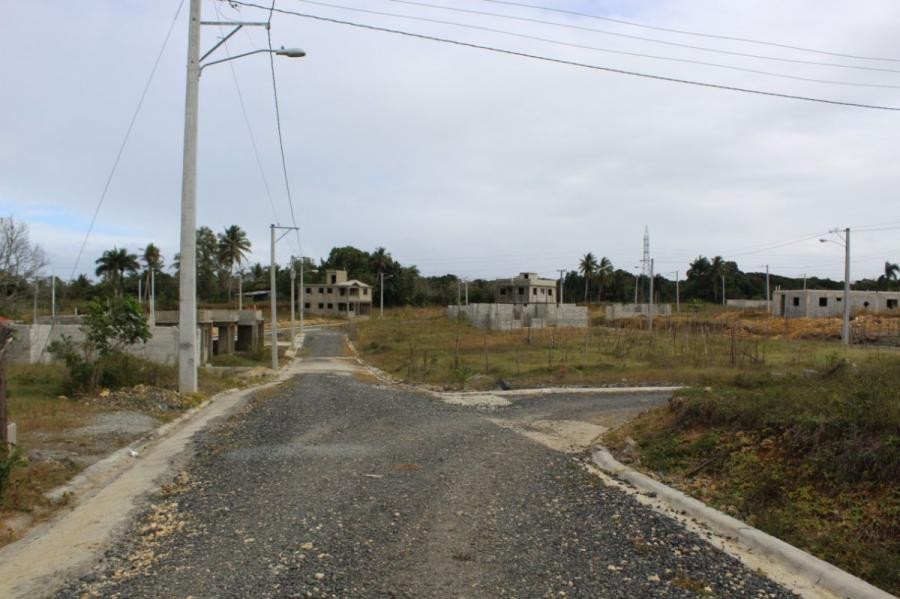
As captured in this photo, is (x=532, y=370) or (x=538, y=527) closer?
(x=538, y=527)

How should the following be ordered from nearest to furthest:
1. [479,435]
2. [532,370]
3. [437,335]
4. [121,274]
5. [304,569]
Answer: [304,569] < [479,435] < [532,370] < [437,335] < [121,274]

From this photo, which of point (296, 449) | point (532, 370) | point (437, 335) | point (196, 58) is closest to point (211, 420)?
point (296, 449)

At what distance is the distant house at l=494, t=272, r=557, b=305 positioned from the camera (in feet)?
324

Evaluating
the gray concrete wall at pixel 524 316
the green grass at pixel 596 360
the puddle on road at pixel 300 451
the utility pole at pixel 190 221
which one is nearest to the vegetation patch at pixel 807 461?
the puddle on road at pixel 300 451

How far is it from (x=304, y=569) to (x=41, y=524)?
341 cm

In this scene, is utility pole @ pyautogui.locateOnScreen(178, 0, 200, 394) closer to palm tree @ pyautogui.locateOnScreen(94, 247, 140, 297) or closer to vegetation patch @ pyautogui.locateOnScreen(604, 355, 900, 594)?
vegetation patch @ pyautogui.locateOnScreen(604, 355, 900, 594)

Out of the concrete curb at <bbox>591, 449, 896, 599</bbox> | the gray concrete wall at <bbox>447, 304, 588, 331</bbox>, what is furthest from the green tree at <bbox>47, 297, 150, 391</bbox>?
the gray concrete wall at <bbox>447, 304, 588, 331</bbox>

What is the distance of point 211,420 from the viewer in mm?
14648

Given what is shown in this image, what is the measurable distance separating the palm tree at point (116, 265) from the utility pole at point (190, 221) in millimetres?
87429

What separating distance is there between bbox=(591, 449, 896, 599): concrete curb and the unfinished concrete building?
68.4 meters

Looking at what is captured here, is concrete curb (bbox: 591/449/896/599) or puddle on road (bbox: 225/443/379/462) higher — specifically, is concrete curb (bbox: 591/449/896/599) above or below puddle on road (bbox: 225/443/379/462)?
Result: above

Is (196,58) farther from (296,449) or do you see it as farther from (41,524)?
(41,524)

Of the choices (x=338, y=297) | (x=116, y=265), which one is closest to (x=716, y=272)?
(x=338, y=297)

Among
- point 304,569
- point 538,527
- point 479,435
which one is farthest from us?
A: point 479,435
